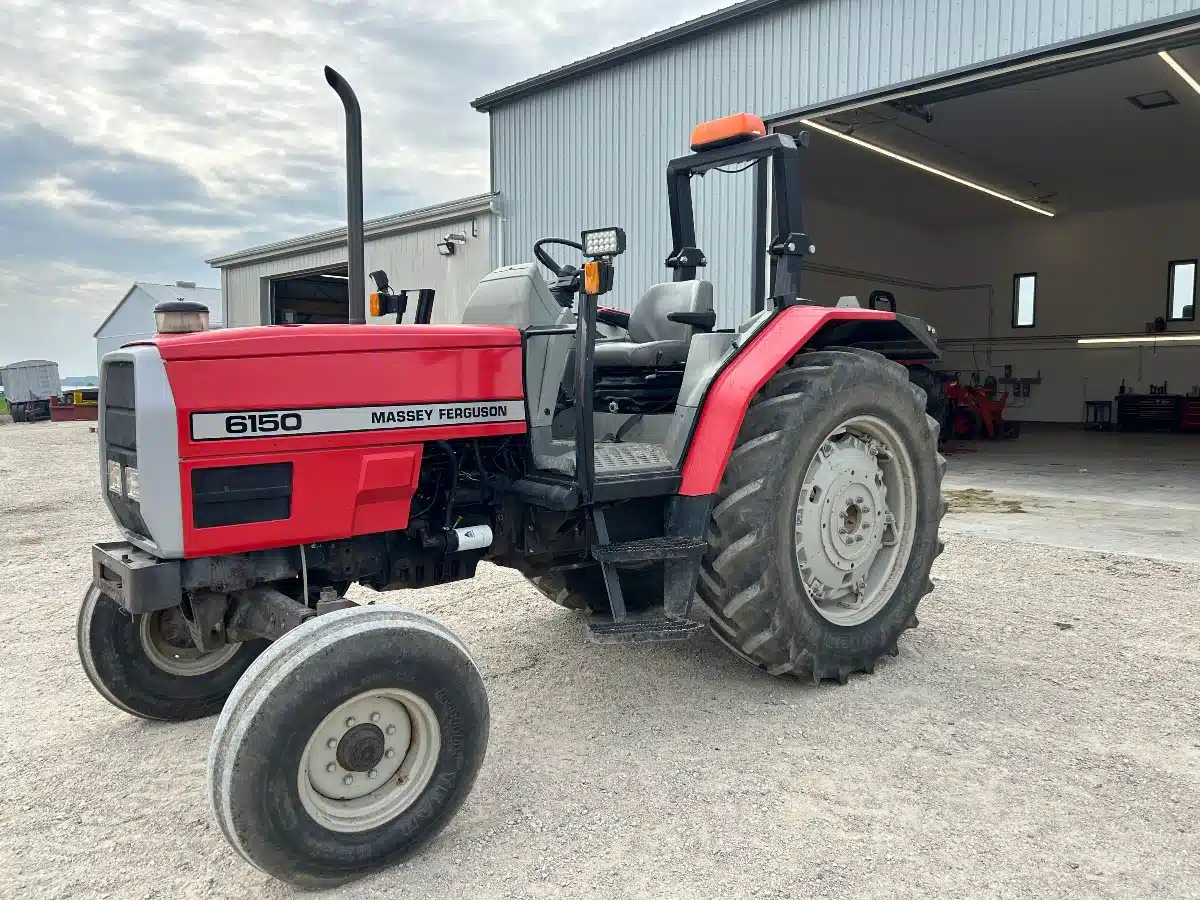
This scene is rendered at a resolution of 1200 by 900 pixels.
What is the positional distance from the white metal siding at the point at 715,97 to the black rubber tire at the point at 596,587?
19.9 feet

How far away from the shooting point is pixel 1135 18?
6641 millimetres

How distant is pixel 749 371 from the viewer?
3.16 metres

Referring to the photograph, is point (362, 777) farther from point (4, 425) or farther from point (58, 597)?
point (4, 425)

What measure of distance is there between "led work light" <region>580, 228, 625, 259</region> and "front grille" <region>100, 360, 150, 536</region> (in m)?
1.31

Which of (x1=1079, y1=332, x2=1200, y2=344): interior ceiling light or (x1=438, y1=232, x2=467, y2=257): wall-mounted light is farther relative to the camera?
(x1=1079, y1=332, x2=1200, y2=344): interior ceiling light

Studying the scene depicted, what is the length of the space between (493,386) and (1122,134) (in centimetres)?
1475

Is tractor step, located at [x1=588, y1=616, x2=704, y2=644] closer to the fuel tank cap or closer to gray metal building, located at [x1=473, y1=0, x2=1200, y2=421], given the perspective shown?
the fuel tank cap

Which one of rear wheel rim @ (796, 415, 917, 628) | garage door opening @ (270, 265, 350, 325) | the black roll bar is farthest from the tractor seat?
garage door opening @ (270, 265, 350, 325)

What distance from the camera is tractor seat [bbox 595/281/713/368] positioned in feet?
11.4

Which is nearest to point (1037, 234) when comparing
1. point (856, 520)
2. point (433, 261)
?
point (433, 261)

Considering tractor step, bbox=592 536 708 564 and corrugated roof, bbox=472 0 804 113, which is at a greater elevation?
corrugated roof, bbox=472 0 804 113

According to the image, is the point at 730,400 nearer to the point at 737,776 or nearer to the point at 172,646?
the point at 737,776

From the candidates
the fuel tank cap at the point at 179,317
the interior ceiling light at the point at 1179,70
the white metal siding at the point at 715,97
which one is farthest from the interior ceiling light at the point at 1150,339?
the fuel tank cap at the point at 179,317

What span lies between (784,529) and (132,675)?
2303 mm
